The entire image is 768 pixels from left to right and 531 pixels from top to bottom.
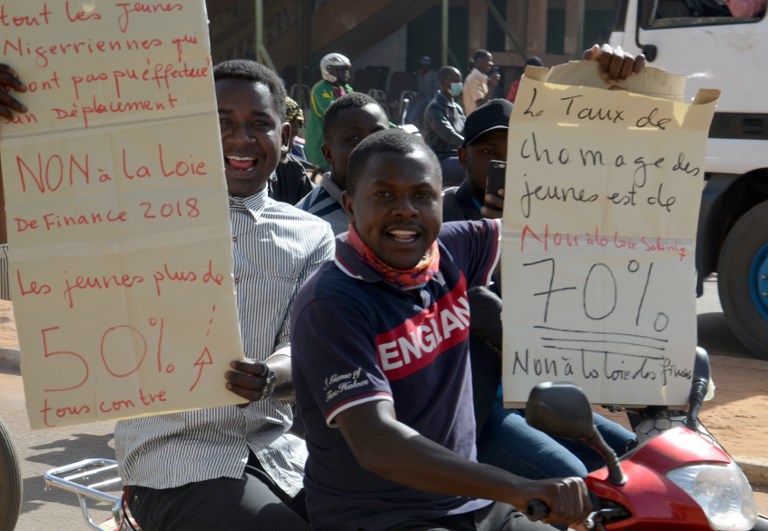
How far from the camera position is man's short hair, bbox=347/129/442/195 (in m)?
2.60

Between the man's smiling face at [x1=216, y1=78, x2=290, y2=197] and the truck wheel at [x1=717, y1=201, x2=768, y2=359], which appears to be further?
the truck wheel at [x1=717, y1=201, x2=768, y2=359]

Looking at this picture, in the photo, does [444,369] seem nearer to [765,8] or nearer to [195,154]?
[195,154]

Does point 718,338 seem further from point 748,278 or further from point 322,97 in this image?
point 322,97

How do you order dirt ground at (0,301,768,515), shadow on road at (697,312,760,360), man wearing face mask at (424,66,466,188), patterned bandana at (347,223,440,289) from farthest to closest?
man wearing face mask at (424,66,466,188) → shadow on road at (697,312,760,360) → dirt ground at (0,301,768,515) → patterned bandana at (347,223,440,289)

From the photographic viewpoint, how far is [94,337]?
8.41 feet

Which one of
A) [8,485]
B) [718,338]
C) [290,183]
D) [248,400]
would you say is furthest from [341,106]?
[718,338]

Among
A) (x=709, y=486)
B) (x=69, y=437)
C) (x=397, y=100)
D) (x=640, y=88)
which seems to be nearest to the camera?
(x=709, y=486)

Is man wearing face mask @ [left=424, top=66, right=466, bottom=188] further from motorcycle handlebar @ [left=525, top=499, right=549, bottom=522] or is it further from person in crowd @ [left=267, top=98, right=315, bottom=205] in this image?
motorcycle handlebar @ [left=525, top=499, right=549, bottom=522]

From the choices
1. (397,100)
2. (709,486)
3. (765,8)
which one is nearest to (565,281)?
(709,486)

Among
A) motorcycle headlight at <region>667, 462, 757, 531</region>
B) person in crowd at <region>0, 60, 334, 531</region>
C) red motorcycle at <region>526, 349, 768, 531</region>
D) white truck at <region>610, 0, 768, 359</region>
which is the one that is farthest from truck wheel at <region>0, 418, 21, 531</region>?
white truck at <region>610, 0, 768, 359</region>

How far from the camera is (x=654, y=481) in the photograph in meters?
2.18

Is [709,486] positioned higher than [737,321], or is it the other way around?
[709,486]

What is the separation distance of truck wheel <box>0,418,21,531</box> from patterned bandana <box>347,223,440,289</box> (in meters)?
2.36

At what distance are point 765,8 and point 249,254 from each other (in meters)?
5.49
